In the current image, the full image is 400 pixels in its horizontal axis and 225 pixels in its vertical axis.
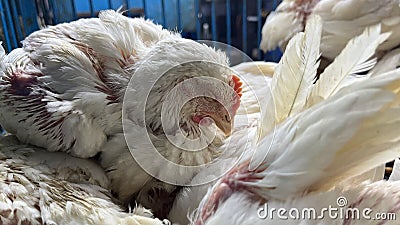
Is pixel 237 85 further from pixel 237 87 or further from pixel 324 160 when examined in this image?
pixel 324 160

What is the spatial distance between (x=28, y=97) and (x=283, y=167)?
0.40m

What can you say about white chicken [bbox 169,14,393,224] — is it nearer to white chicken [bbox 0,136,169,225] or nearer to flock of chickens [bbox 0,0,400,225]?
flock of chickens [bbox 0,0,400,225]

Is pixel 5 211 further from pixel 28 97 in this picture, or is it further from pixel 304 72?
pixel 304 72

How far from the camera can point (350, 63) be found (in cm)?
65

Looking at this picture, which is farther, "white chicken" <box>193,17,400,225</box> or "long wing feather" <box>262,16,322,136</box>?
"long wing feather" <box>262,16,322,136</box>

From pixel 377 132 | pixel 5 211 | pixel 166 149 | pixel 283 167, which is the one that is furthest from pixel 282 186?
pixel 5 211

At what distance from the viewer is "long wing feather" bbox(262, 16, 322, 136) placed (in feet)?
2.23

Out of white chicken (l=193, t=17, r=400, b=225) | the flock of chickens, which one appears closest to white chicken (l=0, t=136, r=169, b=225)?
the flock of chickens

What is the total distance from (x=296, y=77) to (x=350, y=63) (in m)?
0.08

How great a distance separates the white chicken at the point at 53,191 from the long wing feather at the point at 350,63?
0.94ft

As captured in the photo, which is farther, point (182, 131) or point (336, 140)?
point (182, 131)

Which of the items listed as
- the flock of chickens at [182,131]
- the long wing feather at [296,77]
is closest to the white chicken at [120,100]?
the flock of chickens at [182,131]

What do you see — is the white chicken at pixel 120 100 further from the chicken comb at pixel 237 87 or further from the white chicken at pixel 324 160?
the white chicken at pixel 324 160

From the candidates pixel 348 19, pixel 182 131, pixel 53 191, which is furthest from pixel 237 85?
pixel 348 19
